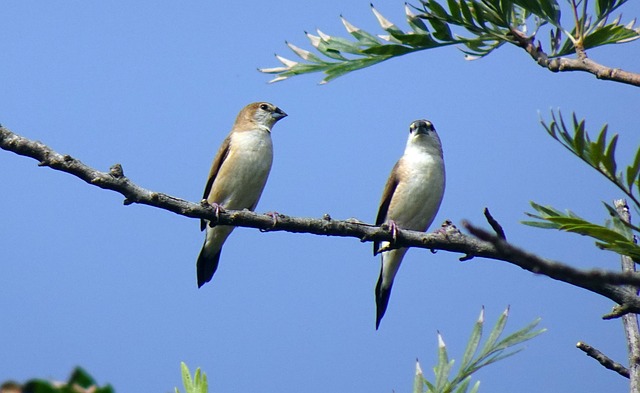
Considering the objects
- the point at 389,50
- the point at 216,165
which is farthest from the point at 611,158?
the point at 216,165

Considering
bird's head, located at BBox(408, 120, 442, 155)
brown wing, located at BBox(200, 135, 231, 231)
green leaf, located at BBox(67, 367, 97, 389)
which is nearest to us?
green leaf, located at BBox(67, 367, 97, 389)

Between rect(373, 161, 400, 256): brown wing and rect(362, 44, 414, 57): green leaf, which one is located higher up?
rect(373, 161, 400, 256): brown wing

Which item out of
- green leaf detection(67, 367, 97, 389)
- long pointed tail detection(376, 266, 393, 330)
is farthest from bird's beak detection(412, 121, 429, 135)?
green leaf detection(67, 367, 97, 389)

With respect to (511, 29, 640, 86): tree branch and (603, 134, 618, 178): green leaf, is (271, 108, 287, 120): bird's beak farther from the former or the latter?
(603, 134, 618, 178): green leaf

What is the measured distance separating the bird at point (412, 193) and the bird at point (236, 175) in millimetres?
1109

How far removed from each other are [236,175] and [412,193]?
4.92ft

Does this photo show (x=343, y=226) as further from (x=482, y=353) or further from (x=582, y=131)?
(x=582, y=131)

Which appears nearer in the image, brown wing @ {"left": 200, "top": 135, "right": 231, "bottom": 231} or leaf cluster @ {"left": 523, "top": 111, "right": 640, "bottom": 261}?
leaf cluster @ {"left": 523, "top": 111, "right": 640, "bottom": 261}

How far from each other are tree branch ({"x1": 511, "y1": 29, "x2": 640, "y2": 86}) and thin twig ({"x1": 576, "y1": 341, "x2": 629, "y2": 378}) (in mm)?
1015

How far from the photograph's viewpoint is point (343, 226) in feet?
11.1

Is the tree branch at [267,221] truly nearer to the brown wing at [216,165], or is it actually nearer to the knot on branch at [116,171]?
the knot on branch at [116,171]

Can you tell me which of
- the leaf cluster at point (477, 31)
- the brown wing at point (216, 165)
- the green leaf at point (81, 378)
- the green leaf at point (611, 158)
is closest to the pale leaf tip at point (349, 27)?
the leaf cluster at point (477, 31)

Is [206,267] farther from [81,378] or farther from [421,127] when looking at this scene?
[81,378]

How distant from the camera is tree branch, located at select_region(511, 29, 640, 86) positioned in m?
2.37
